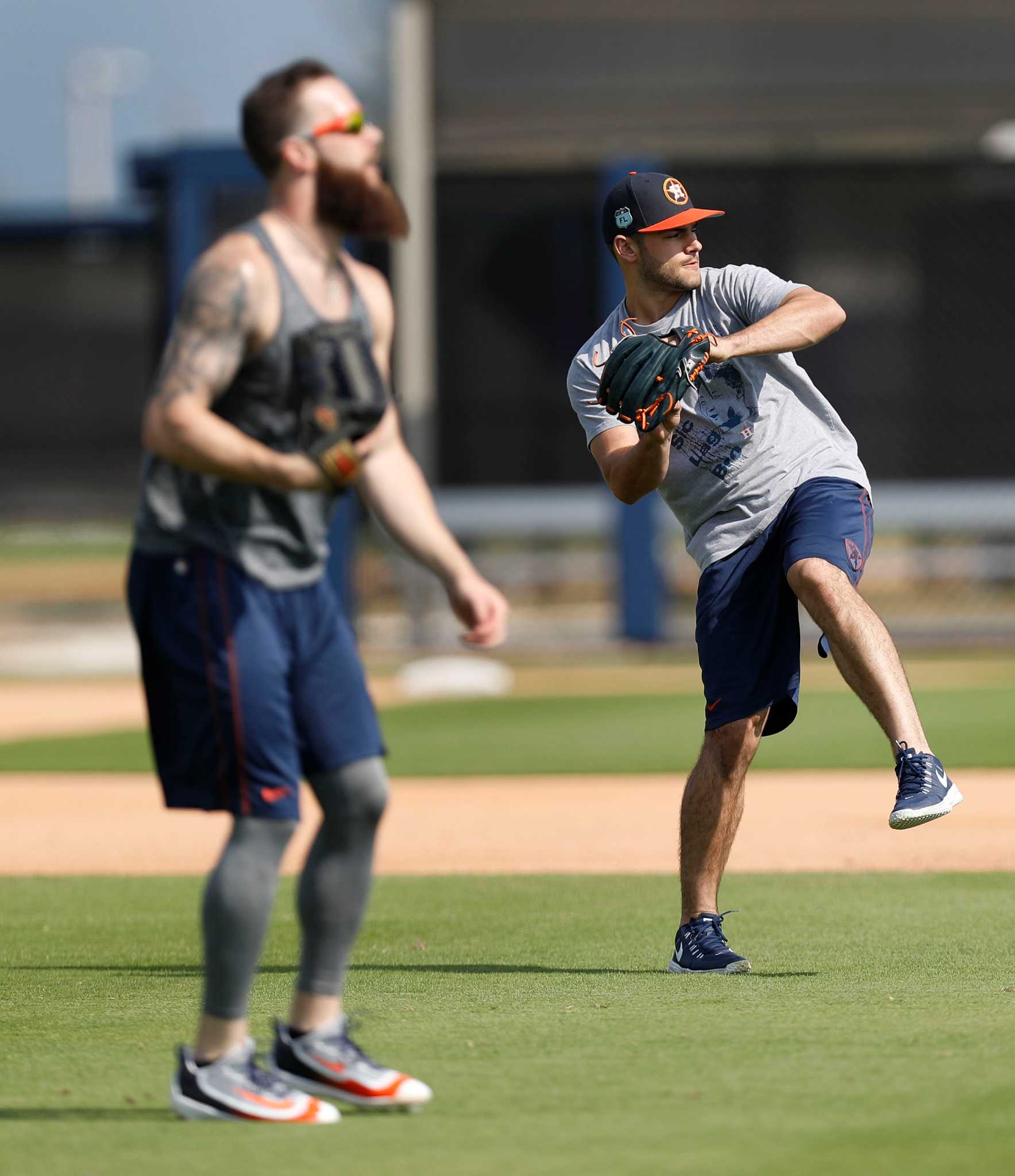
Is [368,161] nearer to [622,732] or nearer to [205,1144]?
[205,1144]

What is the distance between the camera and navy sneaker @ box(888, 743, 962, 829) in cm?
531

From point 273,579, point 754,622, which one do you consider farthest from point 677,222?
point 273,579

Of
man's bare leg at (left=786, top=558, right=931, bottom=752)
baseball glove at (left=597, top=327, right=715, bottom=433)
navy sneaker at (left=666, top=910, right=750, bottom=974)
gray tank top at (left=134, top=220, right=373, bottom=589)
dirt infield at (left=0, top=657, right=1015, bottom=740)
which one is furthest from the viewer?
dirt infield at (left=0, top=657, right=1015, bottom=740)

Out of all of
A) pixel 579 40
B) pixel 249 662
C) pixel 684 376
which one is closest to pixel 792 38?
pixel 579 40

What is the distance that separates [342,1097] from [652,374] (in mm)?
2109

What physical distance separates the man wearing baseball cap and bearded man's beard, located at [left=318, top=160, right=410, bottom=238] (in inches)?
68.4

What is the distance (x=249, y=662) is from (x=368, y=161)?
97cm

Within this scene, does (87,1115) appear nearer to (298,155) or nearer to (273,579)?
(273,579)

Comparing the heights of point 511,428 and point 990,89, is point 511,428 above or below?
below

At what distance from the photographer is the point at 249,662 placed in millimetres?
3986

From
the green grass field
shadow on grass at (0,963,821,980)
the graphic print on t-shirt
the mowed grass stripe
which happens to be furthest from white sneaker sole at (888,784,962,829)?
the mowed grass stripe

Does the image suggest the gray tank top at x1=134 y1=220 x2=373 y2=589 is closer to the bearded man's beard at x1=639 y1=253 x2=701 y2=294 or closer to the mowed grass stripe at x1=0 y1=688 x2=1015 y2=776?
the bearded man's beard at x1=639 y1=253 x2=701 y2=294

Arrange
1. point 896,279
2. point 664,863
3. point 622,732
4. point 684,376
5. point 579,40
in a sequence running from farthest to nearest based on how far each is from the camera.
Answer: point 579,40 < point 896,279 < point 622,732 < point 664,863 < point 684,376

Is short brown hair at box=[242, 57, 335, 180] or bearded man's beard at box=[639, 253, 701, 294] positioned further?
bearded man's beard at box=[639, 253, 701, 294]
